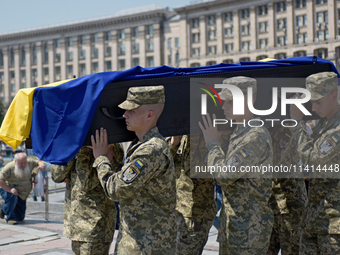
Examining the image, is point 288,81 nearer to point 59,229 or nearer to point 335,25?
point 59,229

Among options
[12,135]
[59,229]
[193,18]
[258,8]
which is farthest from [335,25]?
[12,135]

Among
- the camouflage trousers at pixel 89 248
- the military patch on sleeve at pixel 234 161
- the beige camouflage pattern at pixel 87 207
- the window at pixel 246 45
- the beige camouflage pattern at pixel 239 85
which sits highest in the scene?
the window at pixel 246 45

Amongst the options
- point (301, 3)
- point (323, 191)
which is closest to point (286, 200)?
point (323, 191)

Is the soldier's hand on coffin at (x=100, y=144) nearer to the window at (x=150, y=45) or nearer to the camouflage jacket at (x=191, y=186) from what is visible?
the camouflage jacket at (x=191, y=186)

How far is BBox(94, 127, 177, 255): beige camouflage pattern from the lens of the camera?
118 inches

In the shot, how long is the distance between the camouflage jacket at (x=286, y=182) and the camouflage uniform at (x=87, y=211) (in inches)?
67.4

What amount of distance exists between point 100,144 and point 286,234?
93.4 inches

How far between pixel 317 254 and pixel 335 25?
165 feet

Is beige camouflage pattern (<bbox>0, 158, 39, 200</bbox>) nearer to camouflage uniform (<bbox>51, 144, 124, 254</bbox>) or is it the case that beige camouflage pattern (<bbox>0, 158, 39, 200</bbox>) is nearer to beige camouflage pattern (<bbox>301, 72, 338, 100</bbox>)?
camouflage uniform (<bbox>51, 144, 124, 254</bbox>)

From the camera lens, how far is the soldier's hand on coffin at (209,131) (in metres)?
3.54

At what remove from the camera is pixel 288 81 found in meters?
→ 4.02

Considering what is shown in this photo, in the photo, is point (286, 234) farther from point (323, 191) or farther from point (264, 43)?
point (264, 43)

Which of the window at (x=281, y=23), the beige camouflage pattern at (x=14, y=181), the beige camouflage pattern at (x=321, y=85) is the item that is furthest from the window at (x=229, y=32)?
the beige camouflage pattern at (x=321, y=85)

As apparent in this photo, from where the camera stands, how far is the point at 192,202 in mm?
4559
